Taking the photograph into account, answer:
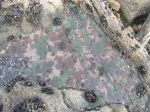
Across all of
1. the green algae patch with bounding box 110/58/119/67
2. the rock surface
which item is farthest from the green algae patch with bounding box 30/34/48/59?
the green algae patch with bounding box 110/58/119/67

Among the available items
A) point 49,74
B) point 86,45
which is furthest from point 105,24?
point 49,74

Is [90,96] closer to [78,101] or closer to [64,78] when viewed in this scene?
[78,101]

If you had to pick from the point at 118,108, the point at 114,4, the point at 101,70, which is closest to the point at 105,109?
the point at 118,108

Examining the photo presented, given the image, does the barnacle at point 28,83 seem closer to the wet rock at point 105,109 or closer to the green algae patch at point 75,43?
the green algae patch at point 75,43

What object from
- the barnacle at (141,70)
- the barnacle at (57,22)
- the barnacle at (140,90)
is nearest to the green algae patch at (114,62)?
the barnacle at (141,70)

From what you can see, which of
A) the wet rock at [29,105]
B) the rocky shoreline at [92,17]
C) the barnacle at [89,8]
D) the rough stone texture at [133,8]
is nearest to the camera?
the wet rock at [29,105]
